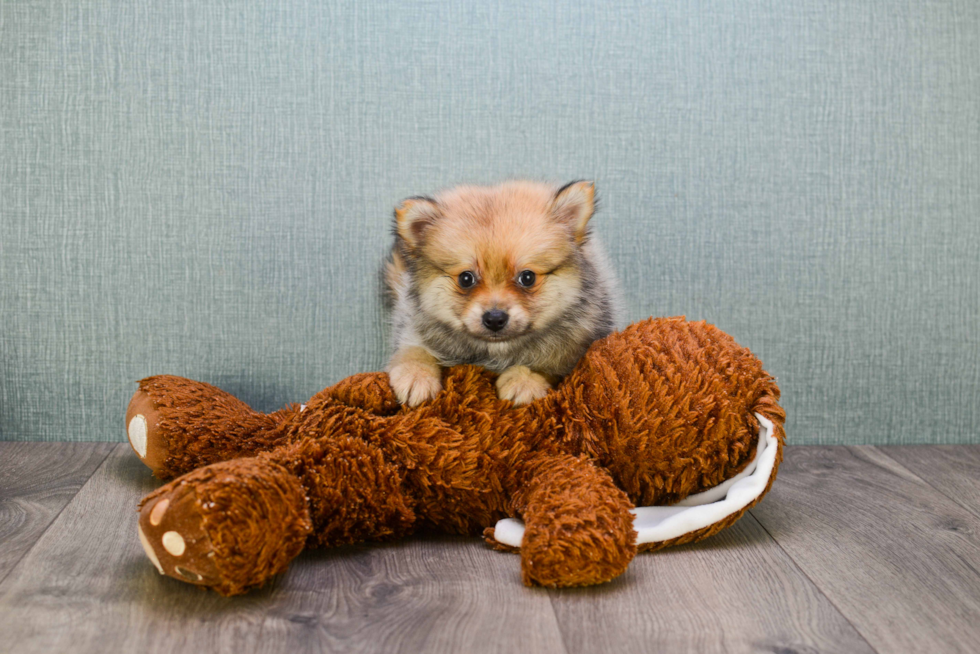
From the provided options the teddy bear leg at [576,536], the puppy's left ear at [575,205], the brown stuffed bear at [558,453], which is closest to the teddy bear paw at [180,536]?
the brown stuffed bear at [558,453]

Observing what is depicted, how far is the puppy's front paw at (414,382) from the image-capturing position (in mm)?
1364

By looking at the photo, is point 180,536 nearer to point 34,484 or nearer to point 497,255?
point 497,255

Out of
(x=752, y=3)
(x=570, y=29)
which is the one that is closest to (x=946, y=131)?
(x=752, y=3)

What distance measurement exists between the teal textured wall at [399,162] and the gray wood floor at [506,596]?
0.50 meters

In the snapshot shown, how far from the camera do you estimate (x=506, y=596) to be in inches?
44.3

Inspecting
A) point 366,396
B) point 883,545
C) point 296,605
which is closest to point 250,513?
point 296,605

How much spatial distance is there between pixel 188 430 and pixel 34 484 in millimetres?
341

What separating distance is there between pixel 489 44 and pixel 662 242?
1.94ft

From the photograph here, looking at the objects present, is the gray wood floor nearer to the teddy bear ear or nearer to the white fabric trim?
the white fabric trim

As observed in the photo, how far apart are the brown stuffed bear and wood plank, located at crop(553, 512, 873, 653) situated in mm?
42

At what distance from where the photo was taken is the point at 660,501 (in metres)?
1.40

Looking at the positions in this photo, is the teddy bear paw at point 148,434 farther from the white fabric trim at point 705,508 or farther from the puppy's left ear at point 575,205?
the puppy's left ear at point 575,205

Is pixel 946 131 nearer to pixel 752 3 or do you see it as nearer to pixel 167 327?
pixel 752 3

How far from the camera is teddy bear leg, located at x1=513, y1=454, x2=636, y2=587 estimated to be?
3.60ft
